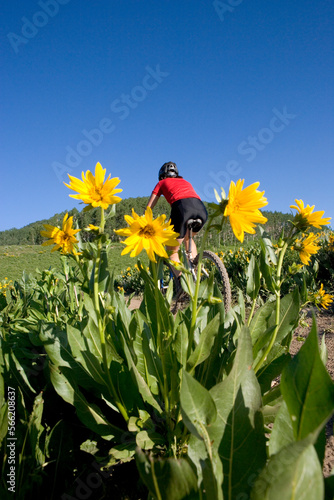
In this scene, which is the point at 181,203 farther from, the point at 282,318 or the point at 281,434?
the point at 281,434

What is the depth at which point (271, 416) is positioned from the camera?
3.62 feet

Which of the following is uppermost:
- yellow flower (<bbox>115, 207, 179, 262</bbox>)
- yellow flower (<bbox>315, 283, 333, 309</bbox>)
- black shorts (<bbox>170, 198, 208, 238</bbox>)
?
black shorts (<bbox>170, 198, 208, 238</bbox>)

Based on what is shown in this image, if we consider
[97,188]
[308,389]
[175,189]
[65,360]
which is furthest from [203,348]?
[175,189]

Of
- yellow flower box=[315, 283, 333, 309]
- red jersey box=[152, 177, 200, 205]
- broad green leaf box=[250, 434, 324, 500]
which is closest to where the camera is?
broad green leaf box=[250, 434, 324, 500]

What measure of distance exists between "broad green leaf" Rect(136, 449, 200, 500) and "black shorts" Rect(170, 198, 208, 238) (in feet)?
10.8

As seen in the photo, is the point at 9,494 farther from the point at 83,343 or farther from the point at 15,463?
the point at 83,343

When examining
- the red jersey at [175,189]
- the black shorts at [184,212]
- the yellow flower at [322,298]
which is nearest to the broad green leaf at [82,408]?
the yellow flower at [322,298]

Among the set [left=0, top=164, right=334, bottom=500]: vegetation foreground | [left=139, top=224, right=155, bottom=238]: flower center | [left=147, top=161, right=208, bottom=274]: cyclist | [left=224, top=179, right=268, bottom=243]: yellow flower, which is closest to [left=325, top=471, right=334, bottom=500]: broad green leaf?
[left=0, top=164, right=334, bottom=500]: vegetation foreground

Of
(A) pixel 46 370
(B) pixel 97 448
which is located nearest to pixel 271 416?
(B) pixel 97 448

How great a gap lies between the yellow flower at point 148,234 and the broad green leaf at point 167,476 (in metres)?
0.56

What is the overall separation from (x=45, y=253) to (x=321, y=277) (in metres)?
31.1

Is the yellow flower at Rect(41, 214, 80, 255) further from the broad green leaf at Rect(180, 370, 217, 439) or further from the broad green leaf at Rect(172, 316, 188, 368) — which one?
the broad green leaf at Rect(180, 370, 217, 439)

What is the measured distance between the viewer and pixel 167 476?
25.0 inches

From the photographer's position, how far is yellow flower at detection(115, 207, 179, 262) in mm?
1003
